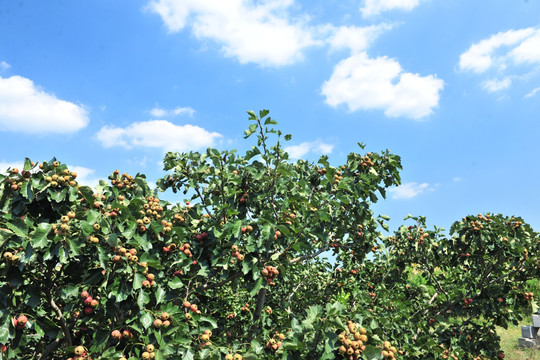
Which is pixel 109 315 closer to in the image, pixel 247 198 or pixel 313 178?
pixel 247 198

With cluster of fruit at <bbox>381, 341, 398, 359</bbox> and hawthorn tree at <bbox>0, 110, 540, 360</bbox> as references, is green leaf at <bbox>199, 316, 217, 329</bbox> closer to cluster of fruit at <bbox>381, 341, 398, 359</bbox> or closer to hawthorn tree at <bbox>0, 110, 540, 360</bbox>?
hawthorn tree at <bbox>0, 110, 540, 360</bbox>

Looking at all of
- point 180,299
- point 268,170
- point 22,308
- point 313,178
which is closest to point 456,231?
point 313,178

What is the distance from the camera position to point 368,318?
13.2ft

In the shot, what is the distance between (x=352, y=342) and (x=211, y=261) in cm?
173

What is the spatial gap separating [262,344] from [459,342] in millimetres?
4151

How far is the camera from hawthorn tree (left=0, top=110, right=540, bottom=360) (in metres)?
3.35

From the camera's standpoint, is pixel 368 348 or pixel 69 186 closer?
pixel 368 348

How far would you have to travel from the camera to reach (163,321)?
11.1ft

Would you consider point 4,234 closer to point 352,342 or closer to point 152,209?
point 152,209

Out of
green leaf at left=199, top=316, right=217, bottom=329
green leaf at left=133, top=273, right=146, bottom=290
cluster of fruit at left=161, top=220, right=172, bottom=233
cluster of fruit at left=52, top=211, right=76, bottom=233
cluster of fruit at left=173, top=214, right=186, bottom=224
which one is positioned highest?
cluster of fruit at left=173, top=214, right=186, bottom=224

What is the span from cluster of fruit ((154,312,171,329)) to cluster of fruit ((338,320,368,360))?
1.46 m

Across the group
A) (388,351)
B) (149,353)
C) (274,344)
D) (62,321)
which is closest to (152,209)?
(62,321)

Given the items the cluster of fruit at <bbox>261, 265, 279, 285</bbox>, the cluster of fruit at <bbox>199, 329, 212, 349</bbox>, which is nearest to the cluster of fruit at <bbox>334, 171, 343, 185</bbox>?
the cluster of fruit at <bbox>261, 265, 279, 285</bbox>

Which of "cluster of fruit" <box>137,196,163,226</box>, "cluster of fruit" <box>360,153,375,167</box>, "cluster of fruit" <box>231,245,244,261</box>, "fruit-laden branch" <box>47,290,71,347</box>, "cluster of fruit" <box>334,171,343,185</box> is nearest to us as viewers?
"fruit-laden branch" <box>47,290,71,347</box>
